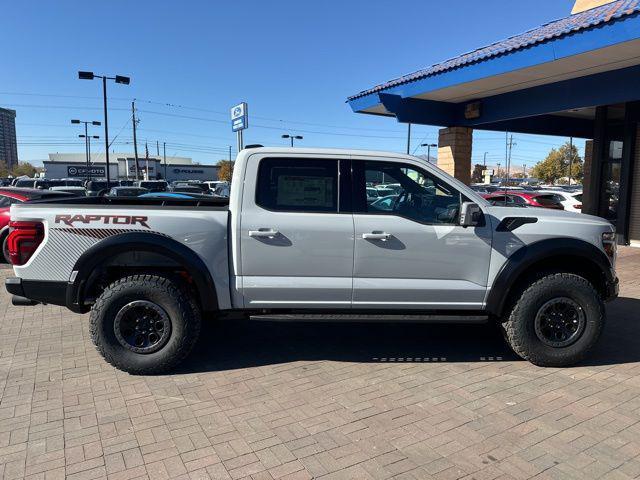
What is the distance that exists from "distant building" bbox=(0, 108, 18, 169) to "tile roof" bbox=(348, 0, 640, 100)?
130 m

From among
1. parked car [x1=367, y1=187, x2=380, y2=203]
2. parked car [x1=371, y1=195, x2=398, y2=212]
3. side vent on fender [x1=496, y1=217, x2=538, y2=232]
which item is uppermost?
parked car [x1=367, y1=187, x2=380, y2=203]

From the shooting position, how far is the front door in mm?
4160

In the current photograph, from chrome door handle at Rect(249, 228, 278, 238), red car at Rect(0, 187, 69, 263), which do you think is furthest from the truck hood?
red car at Rect(0, 187, 69, 263)

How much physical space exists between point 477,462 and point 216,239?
2.54 meters

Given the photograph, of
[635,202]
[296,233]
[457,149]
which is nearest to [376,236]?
[296,233]

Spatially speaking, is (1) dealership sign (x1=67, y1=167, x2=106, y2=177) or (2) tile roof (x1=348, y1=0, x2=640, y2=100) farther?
(1) dealership sign (x1=67, y1=167, x2=106, y2=177)

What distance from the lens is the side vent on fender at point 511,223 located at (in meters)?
4.24

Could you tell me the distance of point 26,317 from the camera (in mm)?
5977

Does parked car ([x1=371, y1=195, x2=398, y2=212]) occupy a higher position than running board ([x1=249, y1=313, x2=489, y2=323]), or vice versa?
parked car ([x1=371, y1=195, x2=398, y2=212])

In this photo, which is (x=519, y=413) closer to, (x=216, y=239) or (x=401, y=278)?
(x=401, y=278)

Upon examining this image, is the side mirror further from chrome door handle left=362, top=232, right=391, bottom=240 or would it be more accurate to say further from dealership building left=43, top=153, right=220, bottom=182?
dealership building left=43, top=153, right=220, bottom=182

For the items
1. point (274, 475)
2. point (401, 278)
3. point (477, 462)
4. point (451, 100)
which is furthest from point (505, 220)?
point (451, 100)

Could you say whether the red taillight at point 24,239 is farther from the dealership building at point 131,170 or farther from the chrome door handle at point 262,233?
the dealership building at point 131,170

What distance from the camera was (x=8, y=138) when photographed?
12606 cm
